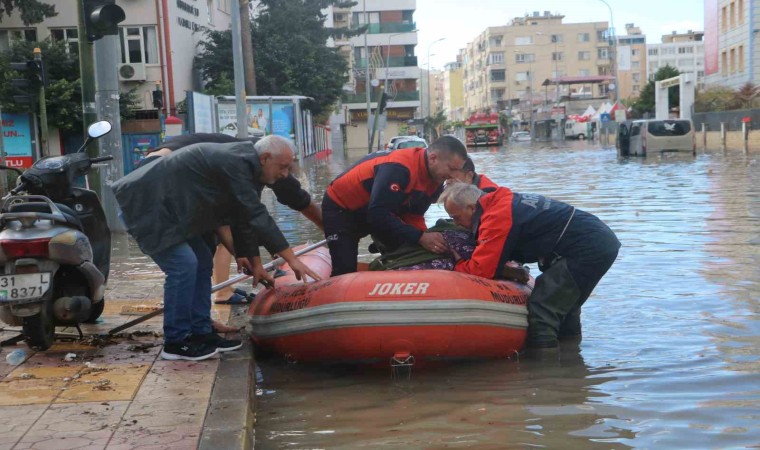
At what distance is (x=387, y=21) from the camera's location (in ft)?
299

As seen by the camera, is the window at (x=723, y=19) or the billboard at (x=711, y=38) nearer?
the window at (x=723, y=19)

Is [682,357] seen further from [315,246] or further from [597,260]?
[315,246]

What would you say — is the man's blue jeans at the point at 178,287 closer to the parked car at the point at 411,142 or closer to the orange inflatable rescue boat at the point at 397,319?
the orange inflatable rescue boat at the point at 397,319

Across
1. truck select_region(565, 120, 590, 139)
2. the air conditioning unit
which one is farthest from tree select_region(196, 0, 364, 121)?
truck select_region(565, 120, 590, 139)

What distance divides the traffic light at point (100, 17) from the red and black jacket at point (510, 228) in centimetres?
461

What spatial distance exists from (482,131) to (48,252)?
70.9 metres

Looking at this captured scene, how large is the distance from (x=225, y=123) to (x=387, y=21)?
2600 inches

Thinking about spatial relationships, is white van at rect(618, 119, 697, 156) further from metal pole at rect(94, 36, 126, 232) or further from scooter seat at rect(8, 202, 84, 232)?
scooter seat at rect(8, 202, 84, 232)

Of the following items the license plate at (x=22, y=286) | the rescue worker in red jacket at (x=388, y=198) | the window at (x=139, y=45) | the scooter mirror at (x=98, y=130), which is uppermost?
the window at (x=139, y=45)

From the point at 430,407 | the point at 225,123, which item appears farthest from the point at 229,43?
the point at 430,407

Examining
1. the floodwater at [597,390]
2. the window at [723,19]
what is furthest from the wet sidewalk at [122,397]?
the window at [723,19]

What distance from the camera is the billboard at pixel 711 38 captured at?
61.5 metres

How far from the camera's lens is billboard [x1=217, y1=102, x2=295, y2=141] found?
89.9 ft

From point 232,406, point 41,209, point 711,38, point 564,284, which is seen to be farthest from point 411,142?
point 711,38
